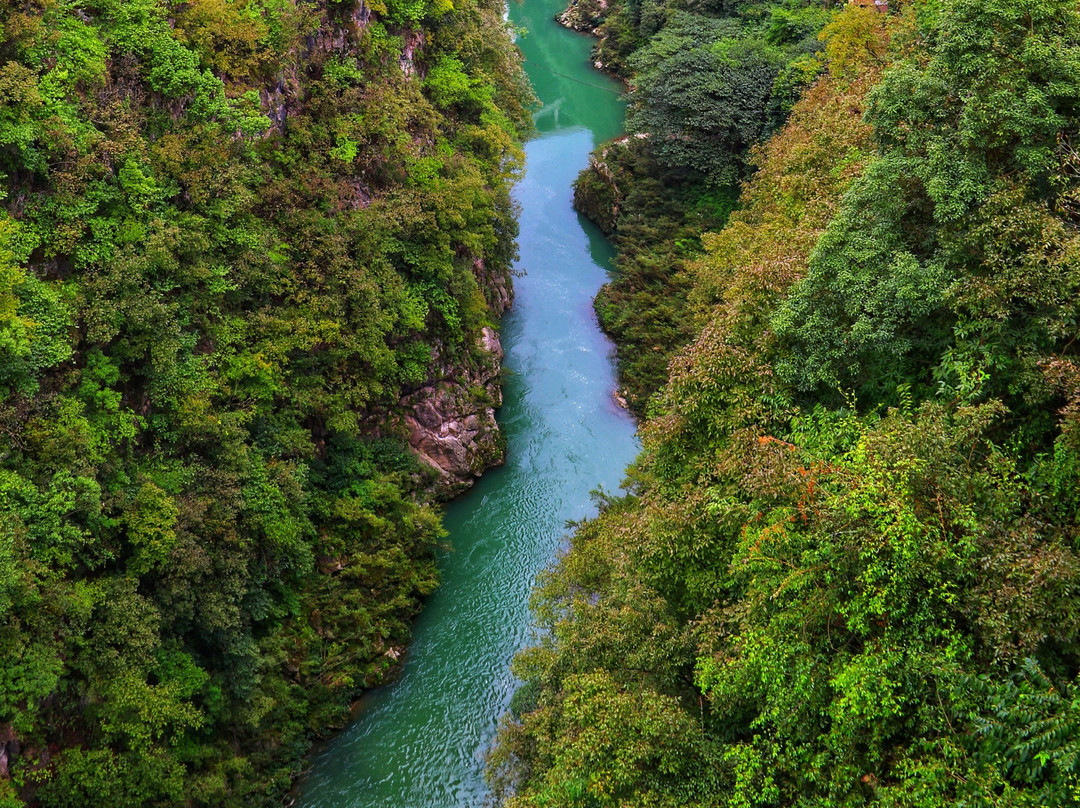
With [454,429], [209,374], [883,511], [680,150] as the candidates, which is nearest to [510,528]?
[454,429]

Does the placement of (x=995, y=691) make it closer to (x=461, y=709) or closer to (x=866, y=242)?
(x=866, y=242)

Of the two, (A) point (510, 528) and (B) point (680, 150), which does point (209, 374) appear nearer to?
(A) point (510, 528)

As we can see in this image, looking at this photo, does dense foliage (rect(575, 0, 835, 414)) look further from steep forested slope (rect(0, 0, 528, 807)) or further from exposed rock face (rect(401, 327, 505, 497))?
steep forested slope (rect(0, 0, 528, 807))

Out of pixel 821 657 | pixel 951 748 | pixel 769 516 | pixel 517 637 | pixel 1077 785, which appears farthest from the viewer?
pixel 517 637

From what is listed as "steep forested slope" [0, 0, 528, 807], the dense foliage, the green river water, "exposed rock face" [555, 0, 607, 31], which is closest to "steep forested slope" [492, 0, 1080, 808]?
the green river water

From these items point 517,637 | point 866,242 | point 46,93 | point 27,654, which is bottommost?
point 517,637

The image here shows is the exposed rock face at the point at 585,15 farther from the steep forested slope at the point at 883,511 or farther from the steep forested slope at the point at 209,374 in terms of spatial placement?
the steep forested slope at the point at 883,511

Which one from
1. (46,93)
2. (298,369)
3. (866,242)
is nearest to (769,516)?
(866,242)
